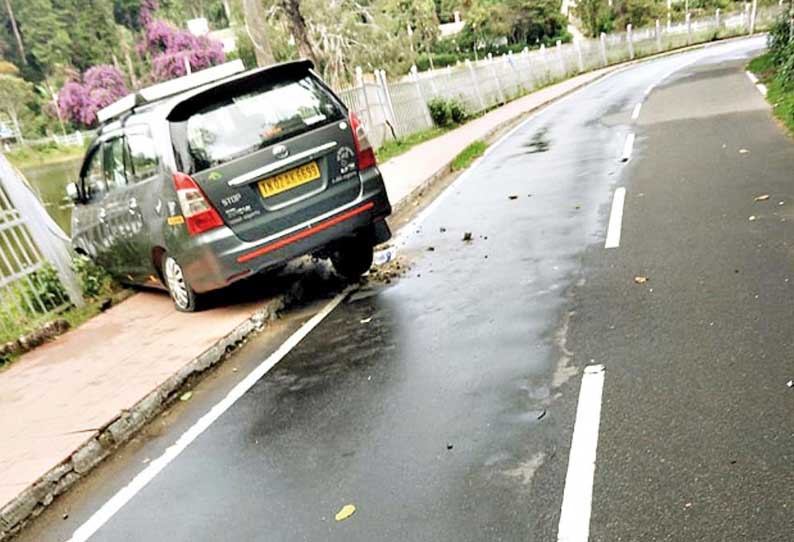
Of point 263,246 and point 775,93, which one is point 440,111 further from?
point 263,246

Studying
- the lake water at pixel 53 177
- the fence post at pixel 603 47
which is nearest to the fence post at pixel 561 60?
the fence post at pixel 603 47

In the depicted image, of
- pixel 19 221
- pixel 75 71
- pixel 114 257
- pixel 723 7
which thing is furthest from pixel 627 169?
pixel 75 71

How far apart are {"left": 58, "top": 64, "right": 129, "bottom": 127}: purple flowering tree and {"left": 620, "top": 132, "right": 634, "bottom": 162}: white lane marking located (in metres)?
54.8

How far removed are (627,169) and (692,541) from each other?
8.10 m

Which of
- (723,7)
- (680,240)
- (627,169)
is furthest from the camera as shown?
(723,7)

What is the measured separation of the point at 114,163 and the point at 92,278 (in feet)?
5.52

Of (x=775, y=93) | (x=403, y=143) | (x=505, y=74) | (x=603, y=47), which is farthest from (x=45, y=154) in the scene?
(x=775, y=93)

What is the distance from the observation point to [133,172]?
659 cm

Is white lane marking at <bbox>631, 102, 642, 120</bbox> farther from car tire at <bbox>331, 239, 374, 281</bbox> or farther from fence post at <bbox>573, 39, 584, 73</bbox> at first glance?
fence post at <bbox>573, 39, 584, 73</bbox>

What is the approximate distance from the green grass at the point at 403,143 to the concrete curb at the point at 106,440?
10.8 meters

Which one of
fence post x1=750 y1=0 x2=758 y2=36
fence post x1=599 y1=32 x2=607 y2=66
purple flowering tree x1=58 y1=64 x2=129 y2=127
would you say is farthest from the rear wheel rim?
purple flowering tree x1=58 y1=64 x2=129 y2=127

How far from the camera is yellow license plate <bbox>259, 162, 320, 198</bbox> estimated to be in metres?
5.80

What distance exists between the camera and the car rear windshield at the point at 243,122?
5684mm

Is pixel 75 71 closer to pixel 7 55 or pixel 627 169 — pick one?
pixel 7 55
